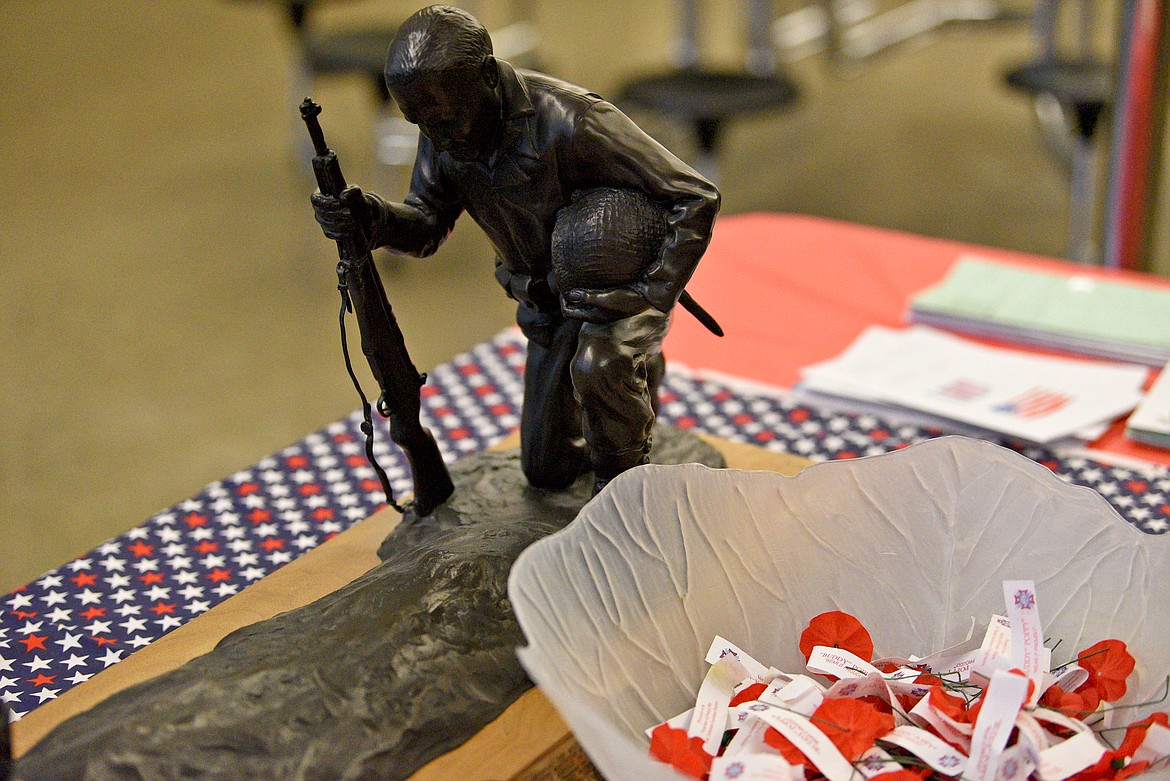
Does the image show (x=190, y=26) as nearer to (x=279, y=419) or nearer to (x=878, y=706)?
(x=279, y=419)

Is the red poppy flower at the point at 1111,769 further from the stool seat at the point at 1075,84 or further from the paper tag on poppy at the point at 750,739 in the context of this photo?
the stool seat at the point at 1075,84

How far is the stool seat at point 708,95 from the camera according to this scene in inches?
108

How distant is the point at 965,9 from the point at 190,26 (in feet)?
9.81

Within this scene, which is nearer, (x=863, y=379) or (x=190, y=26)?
(x=863, y=379)

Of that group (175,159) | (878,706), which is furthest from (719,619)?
(175,159)

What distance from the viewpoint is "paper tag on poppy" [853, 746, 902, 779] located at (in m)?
0.79

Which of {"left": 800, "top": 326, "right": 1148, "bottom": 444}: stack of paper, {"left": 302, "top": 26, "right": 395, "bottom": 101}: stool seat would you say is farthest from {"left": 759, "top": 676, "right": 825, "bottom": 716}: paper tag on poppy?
{"left": 302, "top": 26, "right": 395, "bottom": 101}: stool seat

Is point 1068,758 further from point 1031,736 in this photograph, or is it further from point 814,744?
point 814,744

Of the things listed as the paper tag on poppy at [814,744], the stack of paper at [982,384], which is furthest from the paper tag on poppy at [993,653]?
the stack of paper at [982,384]

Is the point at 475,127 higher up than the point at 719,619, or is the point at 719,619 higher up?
the point at 475,127

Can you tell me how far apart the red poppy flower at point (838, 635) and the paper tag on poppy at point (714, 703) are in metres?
0.06

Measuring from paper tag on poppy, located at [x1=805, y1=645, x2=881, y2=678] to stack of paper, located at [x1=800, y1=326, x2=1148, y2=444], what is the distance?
1.97 ft

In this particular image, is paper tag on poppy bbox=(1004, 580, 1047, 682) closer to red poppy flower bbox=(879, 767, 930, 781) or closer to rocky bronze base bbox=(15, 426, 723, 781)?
red poppy flower bbox=(879, 767, 930, 781)

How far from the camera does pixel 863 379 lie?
152 cm
